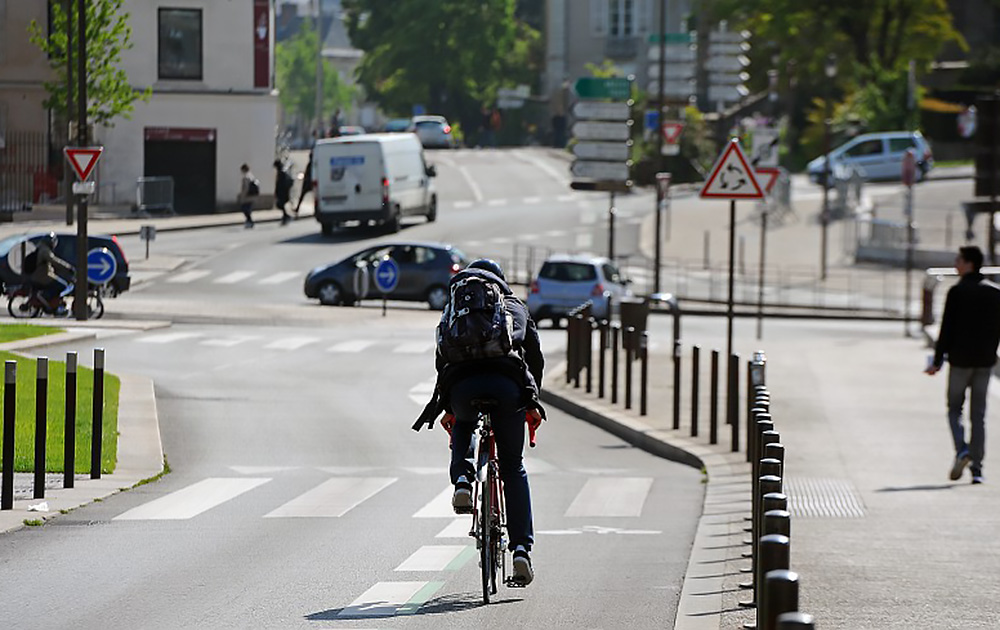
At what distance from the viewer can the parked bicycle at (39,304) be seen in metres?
32.8

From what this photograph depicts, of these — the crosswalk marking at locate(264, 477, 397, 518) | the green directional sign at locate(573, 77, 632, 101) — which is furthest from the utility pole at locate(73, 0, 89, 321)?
the crosswalk marking at locate(264, 477, 397, 518)

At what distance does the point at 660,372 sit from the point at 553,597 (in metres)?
16.4

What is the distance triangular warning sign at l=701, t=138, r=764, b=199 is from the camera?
22594 mm

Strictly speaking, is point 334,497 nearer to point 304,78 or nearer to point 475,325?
point 475,325

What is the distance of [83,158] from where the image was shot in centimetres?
3075

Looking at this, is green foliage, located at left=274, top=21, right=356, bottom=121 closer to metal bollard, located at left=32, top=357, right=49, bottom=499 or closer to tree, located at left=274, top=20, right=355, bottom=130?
tree, located at left=274, top=20, right=355, bottom=130

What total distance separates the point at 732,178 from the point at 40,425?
11107 mm

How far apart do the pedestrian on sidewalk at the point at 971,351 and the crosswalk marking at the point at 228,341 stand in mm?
14345

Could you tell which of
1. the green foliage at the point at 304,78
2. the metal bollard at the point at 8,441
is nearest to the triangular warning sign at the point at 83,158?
the metal bollard at the point at 8,441

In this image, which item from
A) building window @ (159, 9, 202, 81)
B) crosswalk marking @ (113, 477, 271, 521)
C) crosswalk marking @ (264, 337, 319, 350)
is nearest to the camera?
crosswalk marking @ (113, 477, 271, 521)

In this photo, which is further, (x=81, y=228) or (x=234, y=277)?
(x=234, y=277)

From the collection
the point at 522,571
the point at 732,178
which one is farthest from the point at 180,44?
the point at 522,571

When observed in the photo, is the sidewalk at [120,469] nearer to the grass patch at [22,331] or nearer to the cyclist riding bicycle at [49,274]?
the grass patch at [22,331]

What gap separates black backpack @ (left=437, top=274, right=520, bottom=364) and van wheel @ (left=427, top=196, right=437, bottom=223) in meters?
48.3
